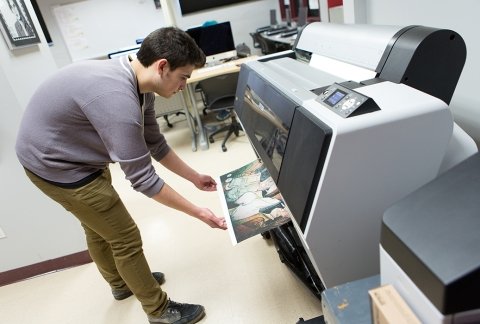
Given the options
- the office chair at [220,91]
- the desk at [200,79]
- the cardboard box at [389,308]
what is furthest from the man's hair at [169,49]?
the office chair at [220,91]

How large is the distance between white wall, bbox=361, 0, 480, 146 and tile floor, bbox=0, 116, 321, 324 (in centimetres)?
99

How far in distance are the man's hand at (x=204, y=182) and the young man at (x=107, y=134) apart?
1.16 feet

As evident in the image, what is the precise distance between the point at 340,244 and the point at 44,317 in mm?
1742

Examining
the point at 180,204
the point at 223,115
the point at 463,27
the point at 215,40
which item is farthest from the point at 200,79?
the point at 463,27

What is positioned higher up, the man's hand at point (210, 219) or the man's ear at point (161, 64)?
the man's ear at point (161, 64)

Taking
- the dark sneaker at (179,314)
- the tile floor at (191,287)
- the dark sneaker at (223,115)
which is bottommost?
the tile floor at (191,287)

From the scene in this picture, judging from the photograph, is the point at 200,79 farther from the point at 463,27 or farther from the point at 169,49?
the point at 463,27

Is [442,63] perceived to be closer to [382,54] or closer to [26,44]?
[382,54]

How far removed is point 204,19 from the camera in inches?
177

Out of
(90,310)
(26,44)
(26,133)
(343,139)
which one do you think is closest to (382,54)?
(343,139)

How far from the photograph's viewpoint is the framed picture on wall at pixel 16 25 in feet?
5.20

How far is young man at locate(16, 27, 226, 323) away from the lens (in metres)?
1.00

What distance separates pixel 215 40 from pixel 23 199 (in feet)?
8.18

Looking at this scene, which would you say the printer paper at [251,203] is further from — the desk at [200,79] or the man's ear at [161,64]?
the desk at [200,79]
